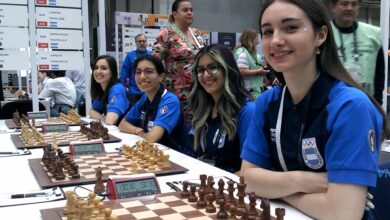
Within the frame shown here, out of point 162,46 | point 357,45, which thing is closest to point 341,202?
point 357,45

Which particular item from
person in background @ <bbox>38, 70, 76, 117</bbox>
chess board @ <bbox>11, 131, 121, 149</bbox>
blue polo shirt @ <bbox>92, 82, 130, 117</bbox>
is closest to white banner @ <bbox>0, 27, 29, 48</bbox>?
person in background @ <bbox>38, 70, 76, 117</bbox>

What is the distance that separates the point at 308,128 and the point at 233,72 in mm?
1129

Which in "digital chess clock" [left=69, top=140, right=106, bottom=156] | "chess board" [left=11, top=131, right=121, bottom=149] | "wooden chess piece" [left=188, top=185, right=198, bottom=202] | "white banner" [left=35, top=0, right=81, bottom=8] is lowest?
"chess board" [left=11, top=131, right=121, bottom=149]

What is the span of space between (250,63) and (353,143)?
14.2 ft

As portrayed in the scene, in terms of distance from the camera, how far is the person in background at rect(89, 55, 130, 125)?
158 inches

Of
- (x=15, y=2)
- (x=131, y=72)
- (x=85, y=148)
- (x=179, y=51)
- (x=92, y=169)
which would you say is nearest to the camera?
(x=92, y=169)

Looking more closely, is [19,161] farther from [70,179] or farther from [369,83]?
[369,83]

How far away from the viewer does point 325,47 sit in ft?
4.85

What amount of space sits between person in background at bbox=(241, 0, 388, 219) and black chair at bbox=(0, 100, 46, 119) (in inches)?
172

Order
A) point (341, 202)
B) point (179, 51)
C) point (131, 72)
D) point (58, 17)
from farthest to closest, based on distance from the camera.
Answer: point (131, 72) → point (58, 17) → point (179, 51) → point (341, 202)

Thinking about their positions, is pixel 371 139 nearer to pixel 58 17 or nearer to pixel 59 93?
pixel 58 17

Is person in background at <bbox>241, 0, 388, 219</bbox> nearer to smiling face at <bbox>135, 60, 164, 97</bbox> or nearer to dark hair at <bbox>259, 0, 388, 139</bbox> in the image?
dark hair at <bbox>259, 0, 388, 139</bbox>

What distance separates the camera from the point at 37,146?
105 inches

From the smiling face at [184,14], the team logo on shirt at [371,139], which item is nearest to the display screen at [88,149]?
the team logo on shirt at [371,139]
